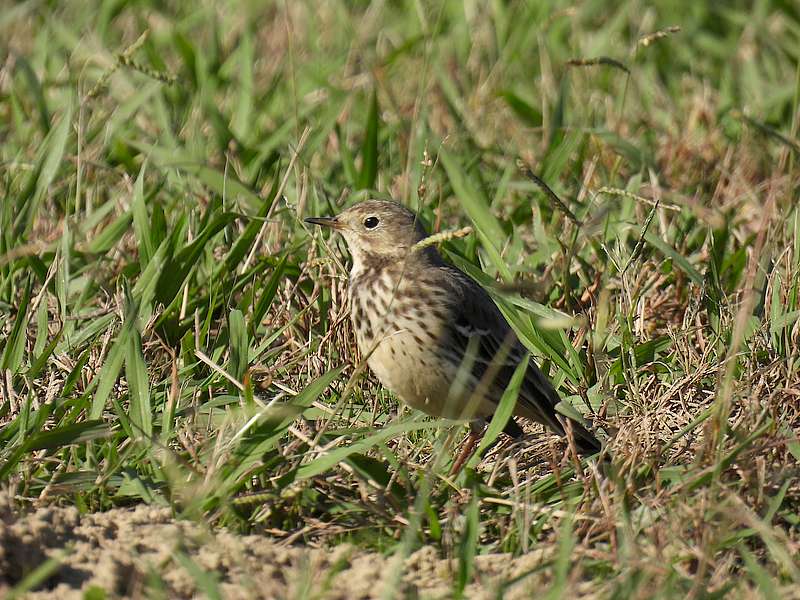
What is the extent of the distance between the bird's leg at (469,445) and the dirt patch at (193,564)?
1.68 feet

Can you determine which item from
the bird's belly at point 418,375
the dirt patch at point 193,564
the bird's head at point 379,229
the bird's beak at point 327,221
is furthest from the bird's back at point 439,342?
the dirt patch at point 193,564

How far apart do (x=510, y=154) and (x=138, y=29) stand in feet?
8.81

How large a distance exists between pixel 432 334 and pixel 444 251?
0.83 m

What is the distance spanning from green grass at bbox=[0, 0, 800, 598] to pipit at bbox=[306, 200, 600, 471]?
130 mm

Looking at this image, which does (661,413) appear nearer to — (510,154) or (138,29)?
(510,154)

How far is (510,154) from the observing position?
21.4 feet

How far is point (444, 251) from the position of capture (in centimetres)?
532

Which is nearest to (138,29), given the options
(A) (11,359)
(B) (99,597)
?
(A) (11,359)

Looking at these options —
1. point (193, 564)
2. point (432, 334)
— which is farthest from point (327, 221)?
point (193, 564)

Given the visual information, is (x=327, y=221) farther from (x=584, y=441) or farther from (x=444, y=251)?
(x=584, y=441)

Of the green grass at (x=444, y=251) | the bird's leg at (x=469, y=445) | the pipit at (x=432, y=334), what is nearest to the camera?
the green grass at (x=444, y=251)

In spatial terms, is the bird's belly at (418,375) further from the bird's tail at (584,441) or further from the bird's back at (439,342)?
the bird's tail at (584,441)

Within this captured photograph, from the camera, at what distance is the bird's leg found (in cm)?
420

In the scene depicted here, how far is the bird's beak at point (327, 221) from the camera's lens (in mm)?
4980
